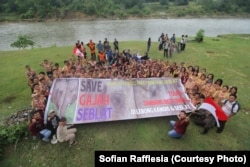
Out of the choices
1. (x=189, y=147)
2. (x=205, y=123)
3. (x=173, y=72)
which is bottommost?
(x=189, y=147)

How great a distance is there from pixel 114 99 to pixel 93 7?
177 ft

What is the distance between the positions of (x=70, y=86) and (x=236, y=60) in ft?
47.0

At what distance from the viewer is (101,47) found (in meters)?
18.3

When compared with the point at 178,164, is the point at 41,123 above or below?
above

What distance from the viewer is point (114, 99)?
9.84m

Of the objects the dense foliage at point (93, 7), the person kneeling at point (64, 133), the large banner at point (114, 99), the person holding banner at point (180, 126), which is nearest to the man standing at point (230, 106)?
the large banner at point (114, 99)

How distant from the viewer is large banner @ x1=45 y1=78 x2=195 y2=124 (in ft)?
30.7

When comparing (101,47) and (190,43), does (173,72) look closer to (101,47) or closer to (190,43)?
(101,47)

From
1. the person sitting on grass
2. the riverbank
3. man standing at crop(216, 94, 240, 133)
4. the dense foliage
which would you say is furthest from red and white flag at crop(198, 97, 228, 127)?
the dense foliage

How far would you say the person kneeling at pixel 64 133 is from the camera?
849 centimetres

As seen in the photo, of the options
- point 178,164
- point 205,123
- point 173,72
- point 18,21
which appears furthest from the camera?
point 18,21

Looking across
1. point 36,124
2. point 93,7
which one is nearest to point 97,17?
point 93,7

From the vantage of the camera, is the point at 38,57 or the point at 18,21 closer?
the point at 38,57

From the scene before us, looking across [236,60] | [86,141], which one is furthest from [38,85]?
[236,60]
